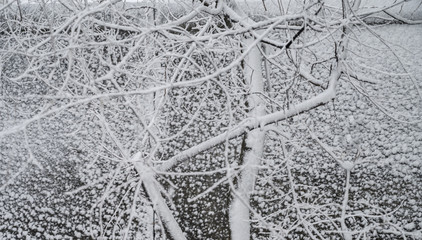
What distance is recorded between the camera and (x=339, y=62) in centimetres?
263

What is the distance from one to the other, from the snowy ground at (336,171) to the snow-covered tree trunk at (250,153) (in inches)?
101

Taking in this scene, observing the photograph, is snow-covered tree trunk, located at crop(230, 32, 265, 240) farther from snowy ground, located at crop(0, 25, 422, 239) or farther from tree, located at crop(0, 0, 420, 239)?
snowy ground, located at crop(0, 25, 422, 239)

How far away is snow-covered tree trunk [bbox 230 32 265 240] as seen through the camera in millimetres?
2729

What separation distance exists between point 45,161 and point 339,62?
478 centimetres

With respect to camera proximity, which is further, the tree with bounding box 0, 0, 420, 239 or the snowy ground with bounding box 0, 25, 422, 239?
the snowy ground with bounding box 0, 25, 422, 239

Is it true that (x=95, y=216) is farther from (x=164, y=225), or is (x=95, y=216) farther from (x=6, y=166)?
(x=164, y=225)

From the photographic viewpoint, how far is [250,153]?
9.27 feet

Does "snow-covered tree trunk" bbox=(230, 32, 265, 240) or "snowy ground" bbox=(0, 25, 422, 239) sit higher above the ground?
"snowy ground" bbox=(0, 25, 422, 239)

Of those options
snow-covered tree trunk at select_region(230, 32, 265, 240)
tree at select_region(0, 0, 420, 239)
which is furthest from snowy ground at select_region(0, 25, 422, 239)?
snow-covered tree trunk at select_region(230, 32, 265, 240)

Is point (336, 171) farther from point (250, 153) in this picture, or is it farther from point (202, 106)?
point (250, 153)

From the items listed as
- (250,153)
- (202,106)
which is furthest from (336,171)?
(250,153)

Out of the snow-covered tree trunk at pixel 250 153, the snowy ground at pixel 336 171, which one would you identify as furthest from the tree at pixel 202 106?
the snowy ground at pixel 336 171

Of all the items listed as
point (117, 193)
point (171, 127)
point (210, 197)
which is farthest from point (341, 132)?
point (117, 193)

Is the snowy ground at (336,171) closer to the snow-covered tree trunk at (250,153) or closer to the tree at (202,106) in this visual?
the tree at (202,106)
